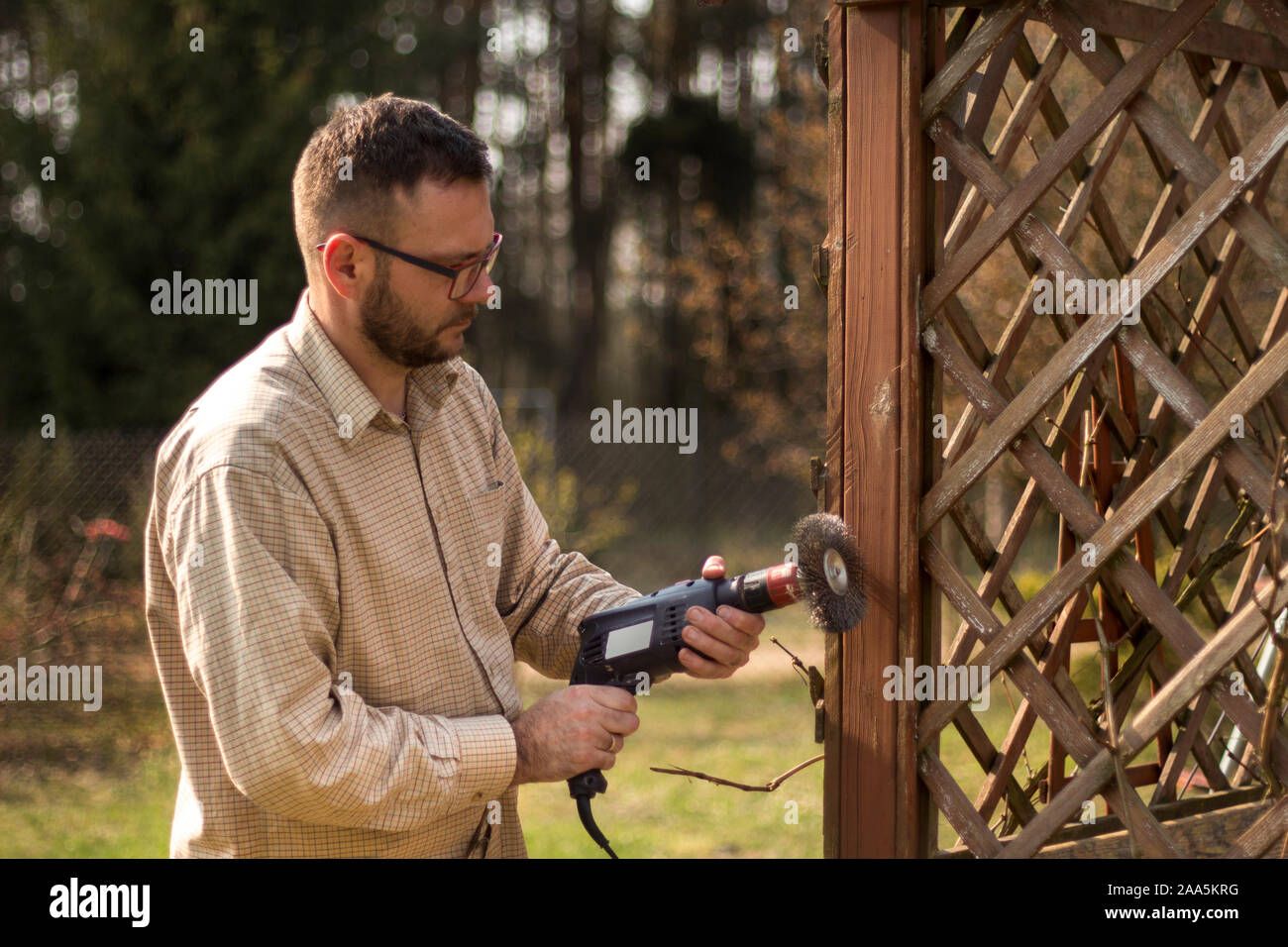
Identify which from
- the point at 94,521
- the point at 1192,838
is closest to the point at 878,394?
the point at 1192,838

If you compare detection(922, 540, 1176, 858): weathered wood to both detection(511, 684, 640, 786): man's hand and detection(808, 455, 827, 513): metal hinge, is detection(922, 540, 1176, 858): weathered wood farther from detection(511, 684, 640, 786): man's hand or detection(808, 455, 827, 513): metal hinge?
detection(511, 684, 640, 786): man's hand

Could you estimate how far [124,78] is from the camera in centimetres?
989

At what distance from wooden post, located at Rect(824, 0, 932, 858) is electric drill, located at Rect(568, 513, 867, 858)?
0.12 m

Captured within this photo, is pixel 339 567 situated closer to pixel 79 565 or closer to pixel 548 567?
pixel 548 567

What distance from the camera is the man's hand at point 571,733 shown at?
84.3 inches

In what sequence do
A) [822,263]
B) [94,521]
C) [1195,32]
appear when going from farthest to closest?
[94,521]
[1195,32]
[822,263]

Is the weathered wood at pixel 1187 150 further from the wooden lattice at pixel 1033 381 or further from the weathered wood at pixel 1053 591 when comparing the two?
the weathered wood at pixel 1053 591

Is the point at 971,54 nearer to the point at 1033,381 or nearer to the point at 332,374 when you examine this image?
the point at 1033,381

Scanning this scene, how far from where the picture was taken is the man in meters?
1.87

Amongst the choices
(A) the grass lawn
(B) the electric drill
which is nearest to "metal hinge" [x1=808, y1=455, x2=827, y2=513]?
(B) the electric drill

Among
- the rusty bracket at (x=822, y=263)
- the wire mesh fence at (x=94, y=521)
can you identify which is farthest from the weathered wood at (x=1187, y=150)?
the wire mesh fence at (x=94, y=521)

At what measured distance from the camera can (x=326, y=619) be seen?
6.58 feet

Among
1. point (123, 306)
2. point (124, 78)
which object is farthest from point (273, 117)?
point (123, 306)

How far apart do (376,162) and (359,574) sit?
731mm
